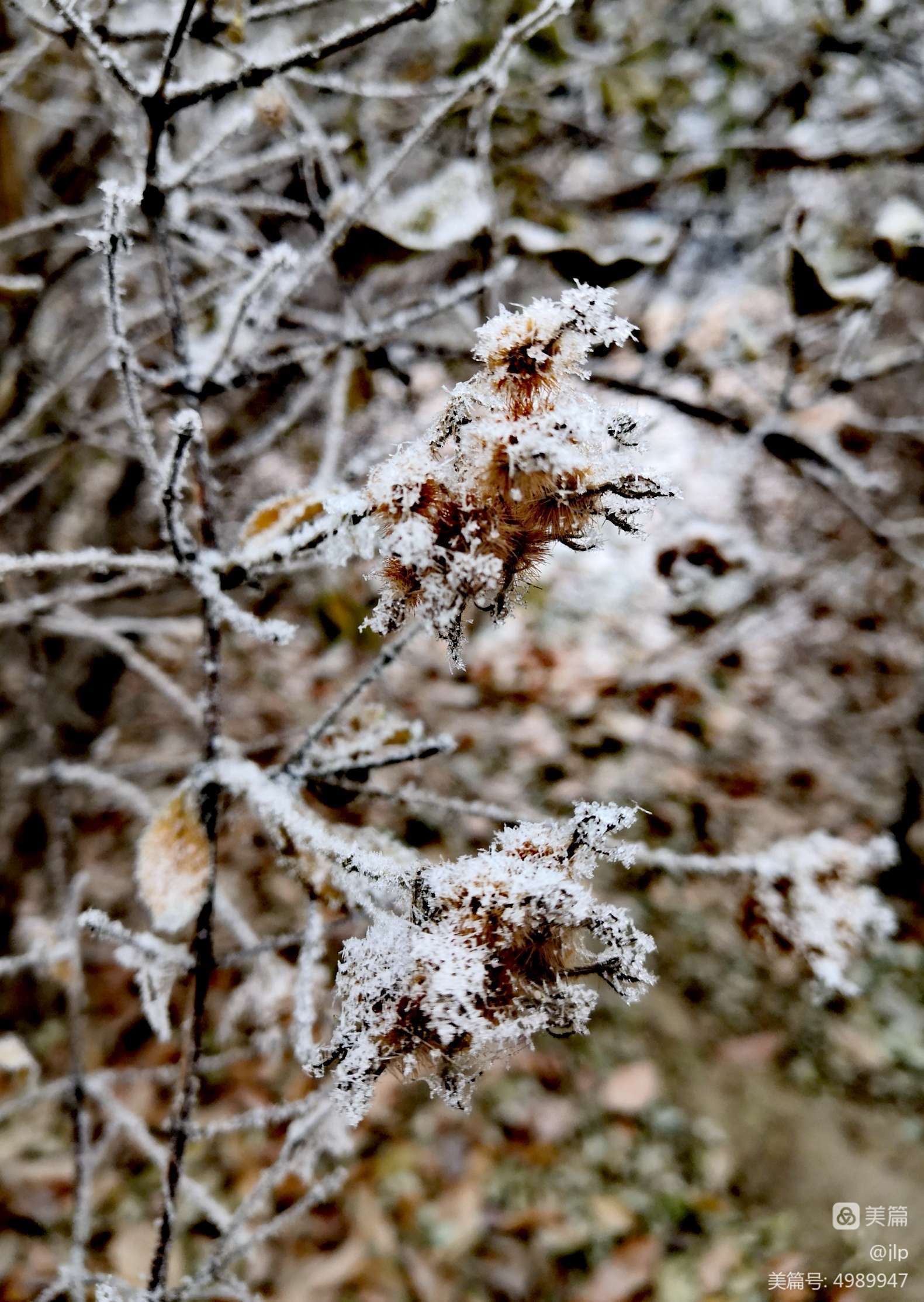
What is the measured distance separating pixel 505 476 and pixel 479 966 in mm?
265

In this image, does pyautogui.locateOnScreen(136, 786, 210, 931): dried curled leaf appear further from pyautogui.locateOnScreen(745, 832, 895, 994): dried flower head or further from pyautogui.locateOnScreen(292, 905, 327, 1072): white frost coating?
pyautogui.locateOnScreen(745, 832, 895, 994): dried flower head

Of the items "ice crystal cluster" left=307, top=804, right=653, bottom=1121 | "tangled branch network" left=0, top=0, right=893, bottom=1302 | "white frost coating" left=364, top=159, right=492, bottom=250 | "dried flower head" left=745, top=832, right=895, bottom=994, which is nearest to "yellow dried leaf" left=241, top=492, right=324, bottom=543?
"tangled branch network" left=0, top=0, right=893, bottom=1302

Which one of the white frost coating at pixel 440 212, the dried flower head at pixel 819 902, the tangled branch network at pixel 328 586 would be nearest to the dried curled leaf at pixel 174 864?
the tangled branch network at pixel 328 586

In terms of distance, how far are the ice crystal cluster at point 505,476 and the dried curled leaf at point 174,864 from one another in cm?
34

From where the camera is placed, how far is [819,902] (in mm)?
748

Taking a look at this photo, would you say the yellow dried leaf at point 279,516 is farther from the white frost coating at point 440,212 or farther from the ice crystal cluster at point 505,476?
the white frost coating at point 440,212

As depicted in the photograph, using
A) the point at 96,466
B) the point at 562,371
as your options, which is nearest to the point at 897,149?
the point at 562,371

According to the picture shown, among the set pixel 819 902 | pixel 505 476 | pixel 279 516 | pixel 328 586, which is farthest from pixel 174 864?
pixel 328 586

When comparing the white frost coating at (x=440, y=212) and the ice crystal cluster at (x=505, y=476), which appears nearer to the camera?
the ice crystal cluster at (x=505, y=476)

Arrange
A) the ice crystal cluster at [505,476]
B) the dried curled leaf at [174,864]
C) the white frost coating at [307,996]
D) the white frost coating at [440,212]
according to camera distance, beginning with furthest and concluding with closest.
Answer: the white frost coating at [440,212] < the dried curled leaf at [174,864] < the white frost coating at [307,996] < the ice crystal cluster at [505,476]

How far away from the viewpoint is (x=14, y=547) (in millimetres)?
1698

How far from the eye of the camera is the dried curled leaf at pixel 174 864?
0.67 meters

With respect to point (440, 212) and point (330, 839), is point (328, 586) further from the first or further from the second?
point (330, 839)

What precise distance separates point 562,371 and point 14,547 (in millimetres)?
1603
